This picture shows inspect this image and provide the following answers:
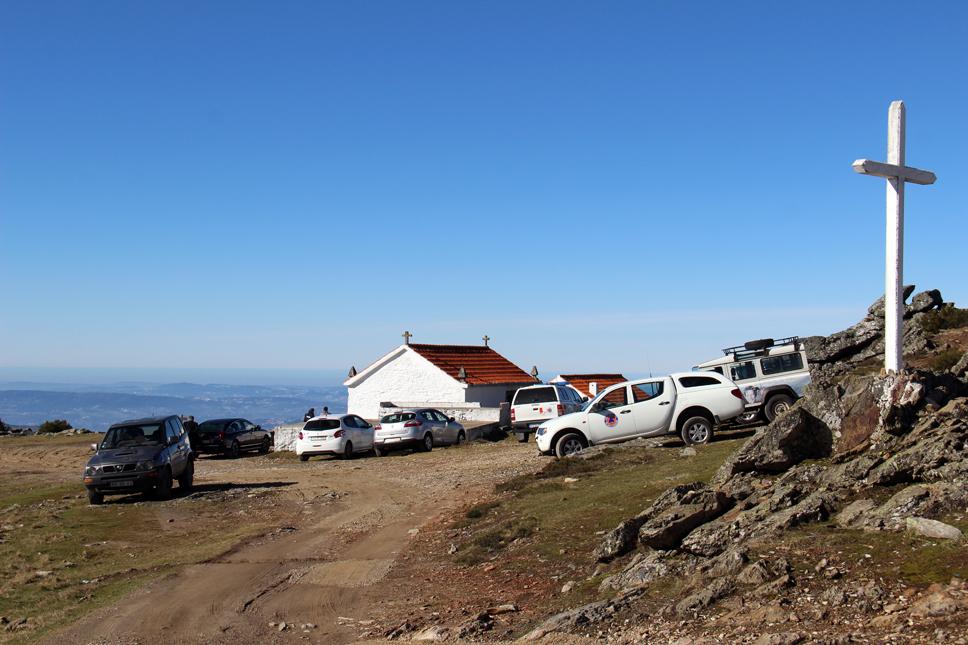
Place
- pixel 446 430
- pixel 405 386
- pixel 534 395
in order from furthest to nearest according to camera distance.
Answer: pixel 405 386, pixel 446 430, pixel 534 395

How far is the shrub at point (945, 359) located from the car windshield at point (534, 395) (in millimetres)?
12817

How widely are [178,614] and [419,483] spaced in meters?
11.9

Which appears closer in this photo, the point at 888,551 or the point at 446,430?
the point at 888,551

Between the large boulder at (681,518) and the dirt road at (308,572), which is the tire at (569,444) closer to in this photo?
the dirt road at (308,572)

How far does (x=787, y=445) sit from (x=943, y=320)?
19.0 meters

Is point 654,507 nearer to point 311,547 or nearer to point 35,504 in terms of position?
point 311,547

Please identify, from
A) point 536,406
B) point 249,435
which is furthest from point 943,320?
point 249,435

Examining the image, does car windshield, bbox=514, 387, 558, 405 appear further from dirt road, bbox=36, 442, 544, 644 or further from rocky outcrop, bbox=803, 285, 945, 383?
rocky outcrop, bbox=803, 285, 945, 383

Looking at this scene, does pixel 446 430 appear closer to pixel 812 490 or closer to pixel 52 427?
pixel 812 490

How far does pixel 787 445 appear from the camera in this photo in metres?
11.7

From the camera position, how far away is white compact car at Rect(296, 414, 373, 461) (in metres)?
31.6

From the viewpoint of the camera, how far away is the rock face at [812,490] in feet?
27.7

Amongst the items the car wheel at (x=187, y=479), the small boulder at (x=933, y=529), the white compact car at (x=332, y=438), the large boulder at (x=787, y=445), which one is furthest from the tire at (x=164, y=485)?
the small boulder at (x=933, y=529)

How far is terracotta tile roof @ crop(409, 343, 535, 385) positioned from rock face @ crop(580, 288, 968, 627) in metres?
33.2
